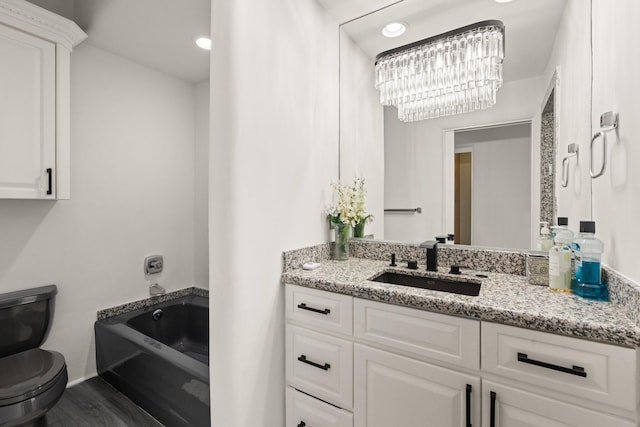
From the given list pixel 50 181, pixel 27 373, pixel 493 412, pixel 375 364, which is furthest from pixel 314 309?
pixel 50 181

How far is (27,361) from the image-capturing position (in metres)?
1.69

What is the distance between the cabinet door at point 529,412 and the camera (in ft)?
2.68

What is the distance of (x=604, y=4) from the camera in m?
1.01

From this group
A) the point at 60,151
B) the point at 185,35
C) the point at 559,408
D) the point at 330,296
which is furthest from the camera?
the point at 185,35

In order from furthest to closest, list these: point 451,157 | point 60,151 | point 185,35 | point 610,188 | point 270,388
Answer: point 185,35 < point 60,151 < point 451,157 < point 270,388 < point 610,188

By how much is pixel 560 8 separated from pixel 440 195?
0.97m

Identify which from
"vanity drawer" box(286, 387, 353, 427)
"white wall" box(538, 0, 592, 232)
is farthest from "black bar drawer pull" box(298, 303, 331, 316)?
"white wall" box(538, 0, 592, 232)

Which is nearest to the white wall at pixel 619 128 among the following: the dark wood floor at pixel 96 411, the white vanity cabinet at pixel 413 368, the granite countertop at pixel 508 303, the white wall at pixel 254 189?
the granite countertop at pixel 508 303

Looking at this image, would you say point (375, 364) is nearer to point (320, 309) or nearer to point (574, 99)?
point (320, 309)

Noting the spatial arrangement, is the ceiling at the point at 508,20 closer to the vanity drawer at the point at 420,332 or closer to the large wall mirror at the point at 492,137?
the large wall mirror at the point at 492,137

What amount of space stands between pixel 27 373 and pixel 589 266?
260cm

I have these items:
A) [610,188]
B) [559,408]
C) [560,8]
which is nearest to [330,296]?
[559,408]

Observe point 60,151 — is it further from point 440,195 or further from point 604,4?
point 604,4

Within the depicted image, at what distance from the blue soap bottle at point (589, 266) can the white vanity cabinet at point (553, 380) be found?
11.1 inches
